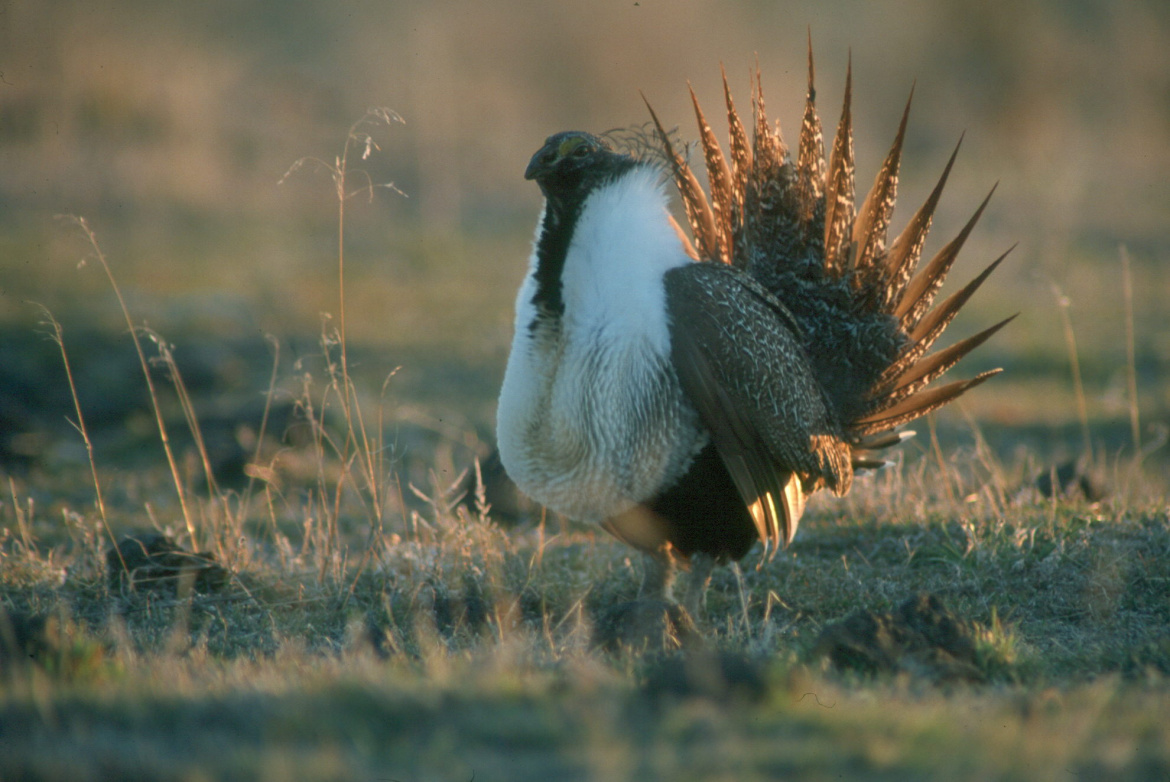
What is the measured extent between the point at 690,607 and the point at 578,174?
51.9 inches

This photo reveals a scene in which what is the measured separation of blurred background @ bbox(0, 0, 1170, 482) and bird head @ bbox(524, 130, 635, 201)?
68cm

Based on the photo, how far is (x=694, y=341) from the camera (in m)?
2.98

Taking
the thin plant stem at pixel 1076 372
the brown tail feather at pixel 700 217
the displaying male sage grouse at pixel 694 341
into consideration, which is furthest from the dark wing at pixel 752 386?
the thin plant stem at pixel 1076 372

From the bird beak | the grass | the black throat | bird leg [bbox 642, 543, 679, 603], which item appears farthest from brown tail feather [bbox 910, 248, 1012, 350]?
the bird beak

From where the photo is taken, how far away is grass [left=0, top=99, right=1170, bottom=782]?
1779 millimetres

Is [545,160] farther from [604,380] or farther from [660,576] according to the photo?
[660,576]

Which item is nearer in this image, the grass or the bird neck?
the grass

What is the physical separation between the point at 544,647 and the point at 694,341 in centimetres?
91

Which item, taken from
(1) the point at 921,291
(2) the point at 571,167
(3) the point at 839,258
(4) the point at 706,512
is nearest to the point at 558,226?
(2) the point at 571,167

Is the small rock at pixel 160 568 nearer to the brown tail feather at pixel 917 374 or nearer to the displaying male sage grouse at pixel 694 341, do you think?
the displaying male sage grouse at pixel 694 341

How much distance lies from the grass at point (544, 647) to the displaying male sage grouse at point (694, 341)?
15.0 inches

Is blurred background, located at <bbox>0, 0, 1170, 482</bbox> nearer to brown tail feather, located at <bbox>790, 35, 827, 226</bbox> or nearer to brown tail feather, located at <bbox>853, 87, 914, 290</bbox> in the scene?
brown tail feather, located at <bbox>853, 87, 914, 290</bbox>

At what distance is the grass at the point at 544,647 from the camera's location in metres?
1.78

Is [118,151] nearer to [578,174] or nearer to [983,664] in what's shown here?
[578,174]
